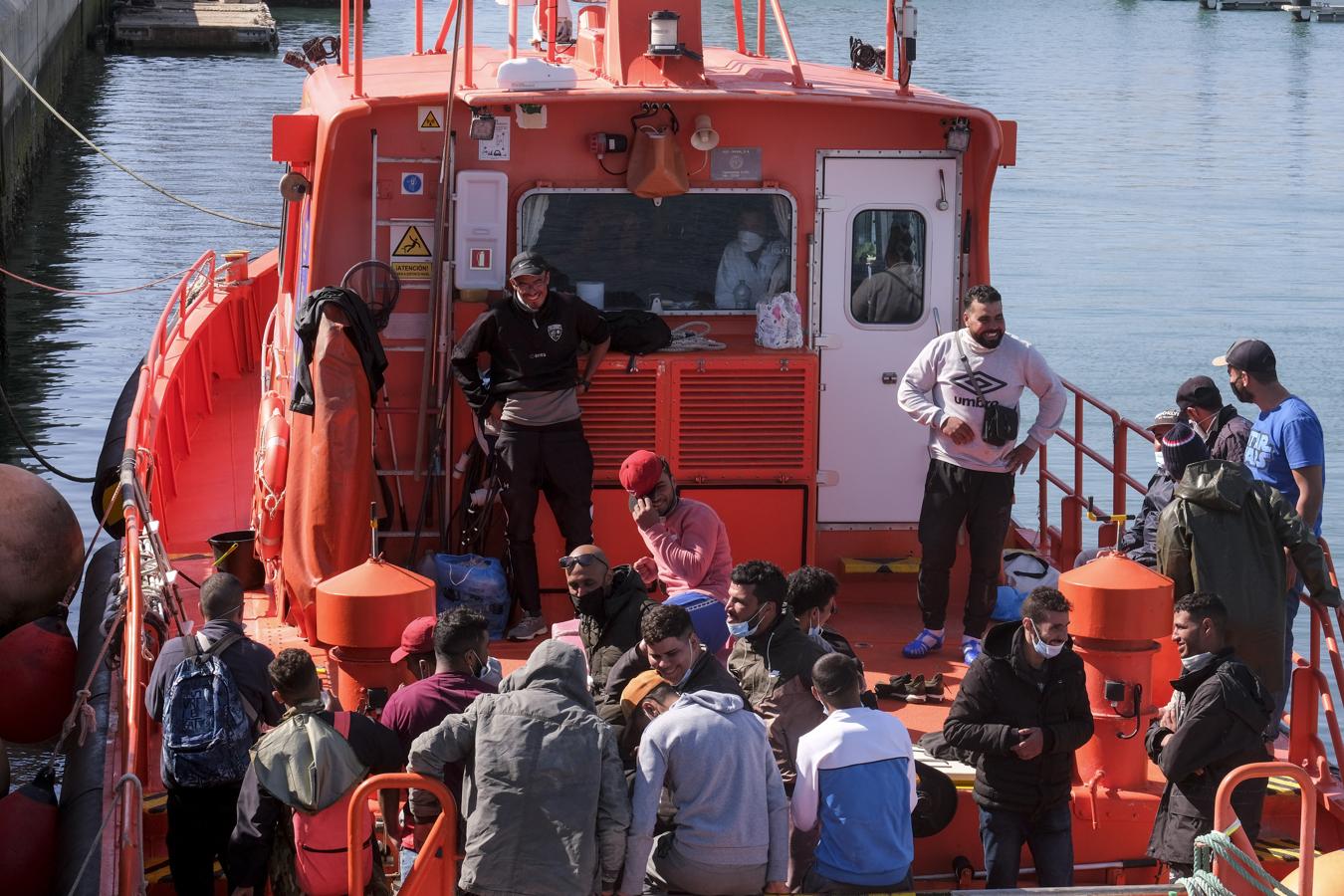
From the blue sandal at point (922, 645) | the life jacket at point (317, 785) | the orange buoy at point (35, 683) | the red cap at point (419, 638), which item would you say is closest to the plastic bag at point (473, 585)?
the red cap at point (419, 638)

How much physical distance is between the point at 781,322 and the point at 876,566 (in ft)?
4.41

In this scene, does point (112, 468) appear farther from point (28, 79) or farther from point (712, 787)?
point (28, 79)

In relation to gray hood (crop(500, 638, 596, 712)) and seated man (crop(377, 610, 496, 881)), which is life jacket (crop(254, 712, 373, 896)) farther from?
→ gray hood (crop(500, 638, 596, 712))

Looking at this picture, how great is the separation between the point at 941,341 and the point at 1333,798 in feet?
8.43

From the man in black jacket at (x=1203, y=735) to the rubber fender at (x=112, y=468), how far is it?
20.8 ft

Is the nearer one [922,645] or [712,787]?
[712,787]

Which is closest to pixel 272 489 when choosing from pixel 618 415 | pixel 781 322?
pixel 618 415

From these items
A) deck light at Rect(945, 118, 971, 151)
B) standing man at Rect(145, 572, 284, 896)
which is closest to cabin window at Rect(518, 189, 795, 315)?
deck light at Rect(945, 118, 971, 151)

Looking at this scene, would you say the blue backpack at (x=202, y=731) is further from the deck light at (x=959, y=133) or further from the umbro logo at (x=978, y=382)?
the deck light at (x=959, y=133)

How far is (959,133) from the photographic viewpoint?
8.28 meters

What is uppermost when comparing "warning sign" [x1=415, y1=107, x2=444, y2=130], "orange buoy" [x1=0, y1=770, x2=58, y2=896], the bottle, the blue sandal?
"warning sign" [x1=415, y1=107, x2=444, y2=130]

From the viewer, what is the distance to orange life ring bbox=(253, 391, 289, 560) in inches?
325

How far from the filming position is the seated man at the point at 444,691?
5473 mm

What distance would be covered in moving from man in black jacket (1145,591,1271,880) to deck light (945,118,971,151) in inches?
123
